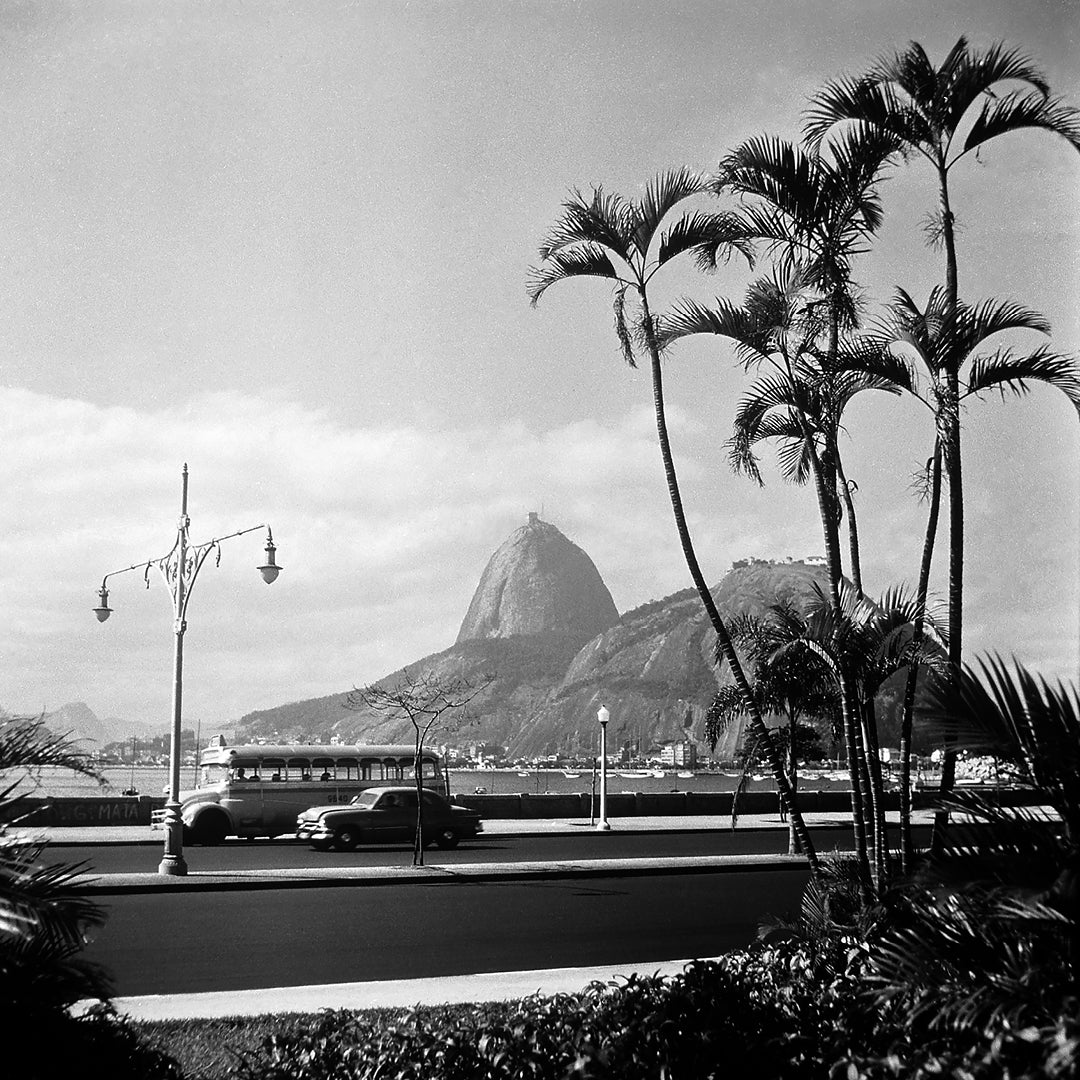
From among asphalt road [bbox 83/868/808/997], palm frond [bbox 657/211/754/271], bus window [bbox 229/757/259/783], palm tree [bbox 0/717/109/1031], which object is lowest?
asphalt road [bbox 83/868/808/997]

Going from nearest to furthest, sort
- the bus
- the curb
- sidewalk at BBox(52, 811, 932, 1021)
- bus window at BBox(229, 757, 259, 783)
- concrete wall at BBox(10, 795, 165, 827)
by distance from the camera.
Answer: sidewalk at BBox(52, 811, 932, 1021), the curb, the bus, bus window at BBox(229, 757, 259, 783), concrete wall at BBox(10, 795, 165, 827)

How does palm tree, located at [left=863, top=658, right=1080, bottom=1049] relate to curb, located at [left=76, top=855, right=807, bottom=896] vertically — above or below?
above

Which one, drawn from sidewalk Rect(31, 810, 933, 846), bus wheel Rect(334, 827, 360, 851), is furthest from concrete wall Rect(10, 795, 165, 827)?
bus wheel Rect(334, 827, 360, 851)

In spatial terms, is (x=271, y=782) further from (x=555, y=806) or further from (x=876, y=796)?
(x=876, y=796)

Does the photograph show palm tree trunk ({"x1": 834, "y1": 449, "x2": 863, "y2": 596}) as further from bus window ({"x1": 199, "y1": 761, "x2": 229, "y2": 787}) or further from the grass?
bus window ({"x1": 199, "y1": 761, "x2": 229, "y2": 787})

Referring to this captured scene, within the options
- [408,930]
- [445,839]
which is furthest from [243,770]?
[408,930]

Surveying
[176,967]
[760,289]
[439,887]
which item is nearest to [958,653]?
[760,289]

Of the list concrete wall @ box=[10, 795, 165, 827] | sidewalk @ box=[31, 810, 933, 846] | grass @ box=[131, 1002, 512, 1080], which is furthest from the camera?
concrete wall @ box=[10, 795, 165, 827]
